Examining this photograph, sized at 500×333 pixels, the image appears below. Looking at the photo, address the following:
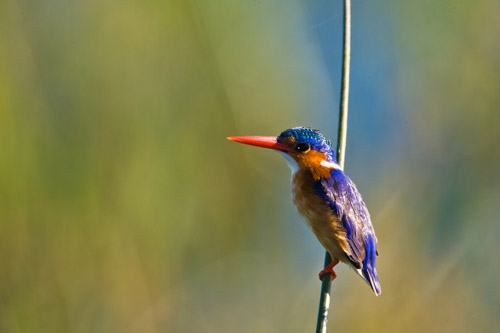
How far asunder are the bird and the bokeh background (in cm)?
126

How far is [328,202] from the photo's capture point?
2338mm

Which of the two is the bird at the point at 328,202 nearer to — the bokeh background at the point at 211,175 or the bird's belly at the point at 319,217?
the bird's belly at the point at 319,217

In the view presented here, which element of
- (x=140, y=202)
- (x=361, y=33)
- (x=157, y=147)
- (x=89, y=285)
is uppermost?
(x=361, y=33)

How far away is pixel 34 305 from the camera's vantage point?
3404 millimetres

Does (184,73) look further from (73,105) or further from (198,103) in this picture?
(73,105)

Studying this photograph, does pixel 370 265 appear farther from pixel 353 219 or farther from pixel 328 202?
pixel 328 202

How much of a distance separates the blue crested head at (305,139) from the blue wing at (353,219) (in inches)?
5.2

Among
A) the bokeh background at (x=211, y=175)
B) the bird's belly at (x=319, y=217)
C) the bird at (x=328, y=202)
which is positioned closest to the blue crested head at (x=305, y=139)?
the bird at (x=328, y=202)

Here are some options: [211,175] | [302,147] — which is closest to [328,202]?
[302,147]

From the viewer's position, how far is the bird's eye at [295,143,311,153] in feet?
8.11

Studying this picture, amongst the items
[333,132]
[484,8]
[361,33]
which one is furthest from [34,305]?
[484,8]

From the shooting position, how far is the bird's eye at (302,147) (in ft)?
8.11

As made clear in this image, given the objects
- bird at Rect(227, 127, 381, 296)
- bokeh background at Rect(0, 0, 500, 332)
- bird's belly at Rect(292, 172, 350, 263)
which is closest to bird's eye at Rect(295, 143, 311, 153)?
bird at Rect(227, 127, 381, 296)

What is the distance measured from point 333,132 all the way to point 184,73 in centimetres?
109
